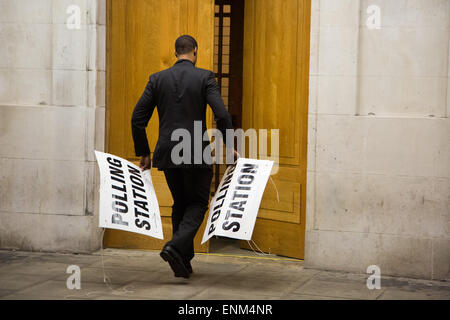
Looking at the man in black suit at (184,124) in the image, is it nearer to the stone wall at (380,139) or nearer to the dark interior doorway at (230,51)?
the stone wall at (380,139)

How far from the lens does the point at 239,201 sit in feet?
18.0

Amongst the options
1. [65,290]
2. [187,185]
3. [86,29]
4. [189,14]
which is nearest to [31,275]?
[65,290]

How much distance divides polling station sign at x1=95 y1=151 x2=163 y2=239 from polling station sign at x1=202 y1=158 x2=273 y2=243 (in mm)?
496

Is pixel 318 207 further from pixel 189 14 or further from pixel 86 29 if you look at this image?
pixel 86 29

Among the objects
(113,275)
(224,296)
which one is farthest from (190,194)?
(113,275)

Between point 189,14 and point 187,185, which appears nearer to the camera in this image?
point 187,185

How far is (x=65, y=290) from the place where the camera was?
5.39 meters

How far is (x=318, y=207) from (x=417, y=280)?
3.72 ft

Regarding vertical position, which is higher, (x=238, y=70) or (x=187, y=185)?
(x=238, y=70)

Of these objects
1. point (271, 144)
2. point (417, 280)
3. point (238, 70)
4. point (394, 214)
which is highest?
point (238, 70)

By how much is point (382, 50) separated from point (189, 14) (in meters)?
2.05

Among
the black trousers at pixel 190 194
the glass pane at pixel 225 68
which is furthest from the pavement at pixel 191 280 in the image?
the glass pane at pixel 225 68
